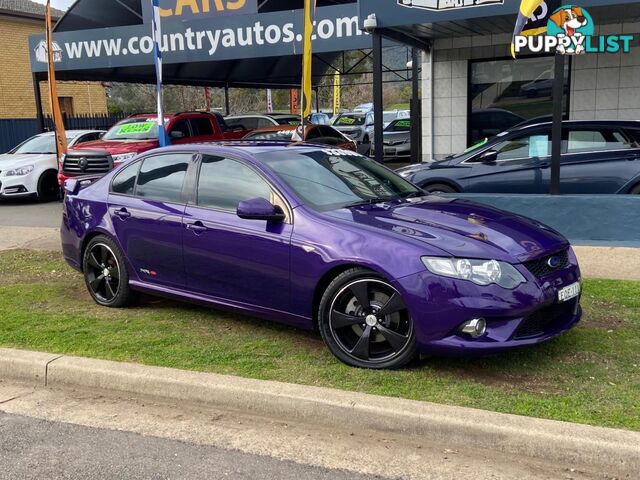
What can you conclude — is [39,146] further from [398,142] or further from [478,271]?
[478,271]

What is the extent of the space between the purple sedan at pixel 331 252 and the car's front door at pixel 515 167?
3.92m

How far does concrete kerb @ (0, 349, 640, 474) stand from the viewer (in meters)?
3.49

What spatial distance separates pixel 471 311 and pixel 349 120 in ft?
69.4

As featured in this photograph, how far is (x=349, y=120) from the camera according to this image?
80.9ft

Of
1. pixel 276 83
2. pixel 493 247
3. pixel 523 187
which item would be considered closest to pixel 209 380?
pixel 493 247

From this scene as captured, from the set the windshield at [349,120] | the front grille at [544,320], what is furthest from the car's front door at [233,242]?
the windshield at [349,120]

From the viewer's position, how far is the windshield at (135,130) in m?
13.8

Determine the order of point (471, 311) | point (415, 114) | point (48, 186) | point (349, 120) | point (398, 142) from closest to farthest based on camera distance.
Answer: point (471, 311)
point (415, 114)
point (48, 186)
point (398, 142)
point (349, 120)

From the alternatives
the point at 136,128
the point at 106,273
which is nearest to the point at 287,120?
the point at 136,128

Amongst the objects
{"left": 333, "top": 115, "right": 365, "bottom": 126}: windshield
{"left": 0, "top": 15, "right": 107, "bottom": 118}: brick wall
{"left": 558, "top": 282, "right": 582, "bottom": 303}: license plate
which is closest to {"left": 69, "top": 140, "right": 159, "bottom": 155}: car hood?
{"left": 558, "top": 282, "right": 582, "bottom": 303}: license plate

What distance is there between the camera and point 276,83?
2580 centimetres

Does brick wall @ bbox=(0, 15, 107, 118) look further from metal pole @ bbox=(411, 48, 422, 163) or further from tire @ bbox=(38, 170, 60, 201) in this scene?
metal pole @ bbox=(411, 48, 422, 163)

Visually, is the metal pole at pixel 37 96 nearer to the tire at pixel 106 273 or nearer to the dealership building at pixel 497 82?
the dealership building at pixel 497 82

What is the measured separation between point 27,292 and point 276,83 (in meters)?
20.0
